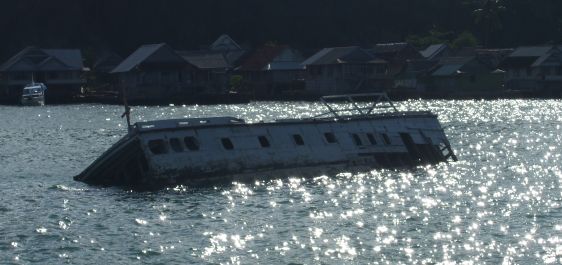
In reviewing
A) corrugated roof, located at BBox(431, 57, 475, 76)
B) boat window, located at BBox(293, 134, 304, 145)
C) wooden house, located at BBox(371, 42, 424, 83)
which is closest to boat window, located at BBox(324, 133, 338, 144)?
boat window, located at BBox(293, 134, 304, 145)

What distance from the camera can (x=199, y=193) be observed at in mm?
42375

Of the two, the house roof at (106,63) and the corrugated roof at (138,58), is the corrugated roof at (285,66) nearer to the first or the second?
the corrugated roof at (138,58)

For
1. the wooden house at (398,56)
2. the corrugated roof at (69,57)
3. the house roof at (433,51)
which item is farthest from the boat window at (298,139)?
the house roof at (433,51)

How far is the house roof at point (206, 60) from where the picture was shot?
131575mm

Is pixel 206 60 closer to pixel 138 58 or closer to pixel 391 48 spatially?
pixel 138 58

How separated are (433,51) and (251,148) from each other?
10471 cm

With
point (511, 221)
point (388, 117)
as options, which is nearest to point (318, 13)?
point (388, 117)

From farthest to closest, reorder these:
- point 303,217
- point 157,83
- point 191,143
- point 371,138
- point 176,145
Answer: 1. point 157,83
2. point 371,138
3. point 191,143
4. point 176,145
5. point 303,217

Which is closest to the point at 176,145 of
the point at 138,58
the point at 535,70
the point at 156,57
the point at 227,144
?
the point at 227,144

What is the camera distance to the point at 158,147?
142ft

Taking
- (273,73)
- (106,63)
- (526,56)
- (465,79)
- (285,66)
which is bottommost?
(465,79)

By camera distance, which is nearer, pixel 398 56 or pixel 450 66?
pixel 450 66

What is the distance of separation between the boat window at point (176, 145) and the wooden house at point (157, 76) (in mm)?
79806

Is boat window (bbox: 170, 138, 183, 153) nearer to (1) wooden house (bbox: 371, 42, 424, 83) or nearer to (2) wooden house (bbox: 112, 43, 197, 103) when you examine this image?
(2) wooden house (bbox: 112, 43, 197, 103)
